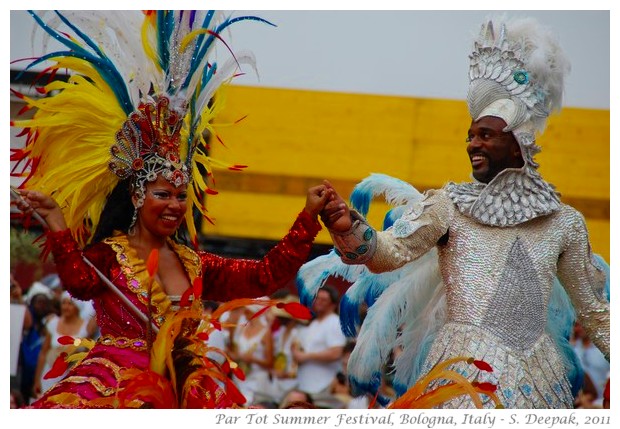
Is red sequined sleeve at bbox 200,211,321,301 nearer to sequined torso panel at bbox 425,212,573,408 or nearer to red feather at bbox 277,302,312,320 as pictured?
sequined torso panel at bbox 425,212,573,408

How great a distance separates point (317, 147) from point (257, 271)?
5.82 m

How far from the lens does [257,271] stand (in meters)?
6.13

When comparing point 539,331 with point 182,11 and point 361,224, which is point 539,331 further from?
point 182,11

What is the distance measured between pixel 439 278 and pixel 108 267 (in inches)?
59.9

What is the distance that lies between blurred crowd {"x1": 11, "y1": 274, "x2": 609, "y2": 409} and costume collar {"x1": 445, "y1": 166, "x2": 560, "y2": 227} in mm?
3212

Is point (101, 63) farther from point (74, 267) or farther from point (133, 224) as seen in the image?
point (74, 267)

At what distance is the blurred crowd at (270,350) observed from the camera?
940 cm

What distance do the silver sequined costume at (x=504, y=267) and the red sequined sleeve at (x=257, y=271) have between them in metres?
0.35

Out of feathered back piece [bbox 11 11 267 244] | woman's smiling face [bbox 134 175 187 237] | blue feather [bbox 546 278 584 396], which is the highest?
feathered back piece [bbox 11 11 267 244]

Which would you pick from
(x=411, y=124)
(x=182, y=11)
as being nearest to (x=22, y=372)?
(x=411, y=124)

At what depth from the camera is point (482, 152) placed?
5945mm

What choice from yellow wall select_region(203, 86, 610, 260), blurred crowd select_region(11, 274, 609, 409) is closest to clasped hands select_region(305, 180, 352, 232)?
blurred crowd select_region(11, 274, 609, 409)

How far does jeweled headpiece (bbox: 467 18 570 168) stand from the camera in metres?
5.94

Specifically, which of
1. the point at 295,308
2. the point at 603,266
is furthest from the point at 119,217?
the point at 603,266
